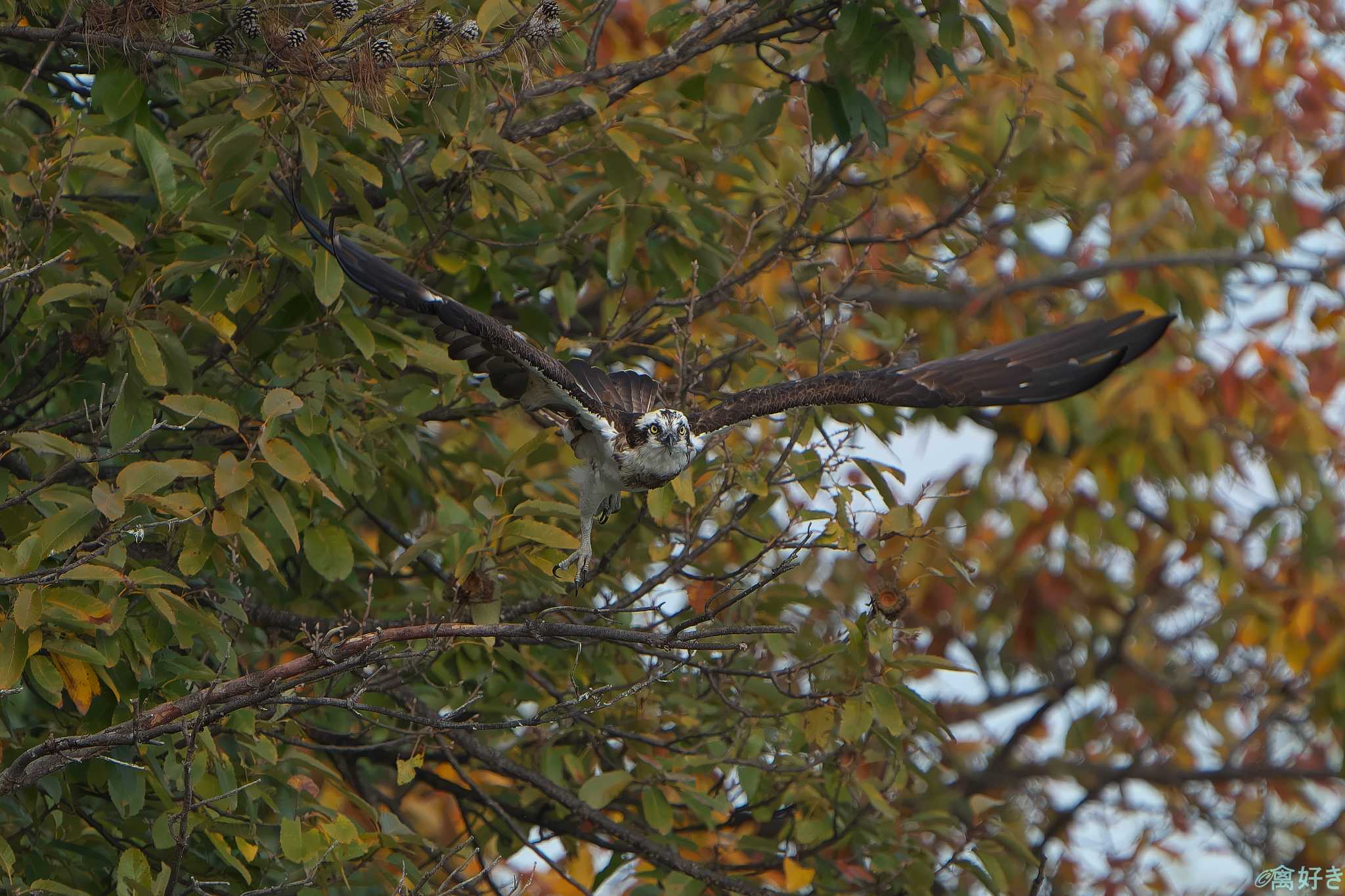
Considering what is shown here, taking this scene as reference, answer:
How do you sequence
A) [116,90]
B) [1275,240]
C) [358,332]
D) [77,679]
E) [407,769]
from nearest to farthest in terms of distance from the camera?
[77,679] → [407,769] → [116,90] → [358,332] → [1275,240]

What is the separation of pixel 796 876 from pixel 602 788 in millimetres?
901

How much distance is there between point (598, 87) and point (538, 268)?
0.92 metres

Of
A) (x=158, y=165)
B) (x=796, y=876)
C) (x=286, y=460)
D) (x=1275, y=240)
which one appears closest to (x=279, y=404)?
(x=286, y=460)

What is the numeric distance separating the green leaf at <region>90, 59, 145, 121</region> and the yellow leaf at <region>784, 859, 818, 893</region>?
380 centimetres

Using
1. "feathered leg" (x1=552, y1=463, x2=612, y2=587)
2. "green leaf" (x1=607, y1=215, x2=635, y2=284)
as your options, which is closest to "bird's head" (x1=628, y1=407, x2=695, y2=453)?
"feathered leg" (x1=552, y1=463, x2=612, y2=587)

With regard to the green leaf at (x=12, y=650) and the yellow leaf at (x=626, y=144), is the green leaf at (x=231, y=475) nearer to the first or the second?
the green leaf at (x=12, y=650)

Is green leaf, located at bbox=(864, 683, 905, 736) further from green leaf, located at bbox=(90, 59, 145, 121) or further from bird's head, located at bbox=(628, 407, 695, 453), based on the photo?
green leaf, located at bbox=(90, 59, 145, 121)

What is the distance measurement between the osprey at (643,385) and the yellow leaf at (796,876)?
4.73 ft

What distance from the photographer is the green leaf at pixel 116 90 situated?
17.2 feet

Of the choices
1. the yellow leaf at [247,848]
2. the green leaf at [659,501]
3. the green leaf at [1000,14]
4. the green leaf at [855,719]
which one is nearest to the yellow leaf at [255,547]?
the yellow leaf at [247,848]

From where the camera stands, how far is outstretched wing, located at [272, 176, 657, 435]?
17.6 ft

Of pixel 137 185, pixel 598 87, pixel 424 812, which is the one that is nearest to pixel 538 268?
pixel 598 87

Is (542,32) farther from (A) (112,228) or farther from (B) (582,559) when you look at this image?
(B) (582,559)

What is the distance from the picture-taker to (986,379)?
667 centimetres
